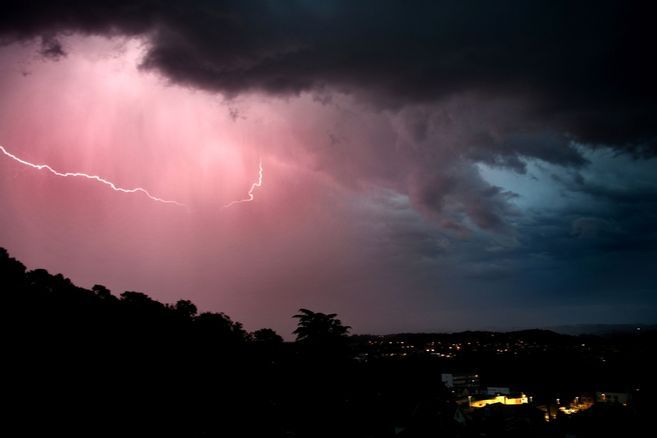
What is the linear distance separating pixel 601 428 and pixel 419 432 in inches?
519

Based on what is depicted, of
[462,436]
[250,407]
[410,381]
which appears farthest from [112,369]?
[410,381]

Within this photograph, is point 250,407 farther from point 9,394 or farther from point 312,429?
point 9,394

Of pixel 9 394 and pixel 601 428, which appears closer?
pixel 9 394

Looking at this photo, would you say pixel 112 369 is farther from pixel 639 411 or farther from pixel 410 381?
pixel 410 381

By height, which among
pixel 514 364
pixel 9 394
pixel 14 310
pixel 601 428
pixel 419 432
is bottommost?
pixel 514 364

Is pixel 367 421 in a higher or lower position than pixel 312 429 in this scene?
lower

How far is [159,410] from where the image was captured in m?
26.2

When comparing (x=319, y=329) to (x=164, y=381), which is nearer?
(x=319, y=329)

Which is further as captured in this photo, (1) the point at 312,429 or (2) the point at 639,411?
(2) the point at 639,411

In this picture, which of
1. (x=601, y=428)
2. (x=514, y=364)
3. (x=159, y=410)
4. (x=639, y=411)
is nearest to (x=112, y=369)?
(x=159, y=410)

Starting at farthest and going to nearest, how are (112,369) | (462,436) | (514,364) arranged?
(514,364)
(112,369)
(462,436)

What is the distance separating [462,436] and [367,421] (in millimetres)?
6946

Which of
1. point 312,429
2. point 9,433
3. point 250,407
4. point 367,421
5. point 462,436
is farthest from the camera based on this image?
point 250,407

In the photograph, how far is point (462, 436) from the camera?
76.2 feet
